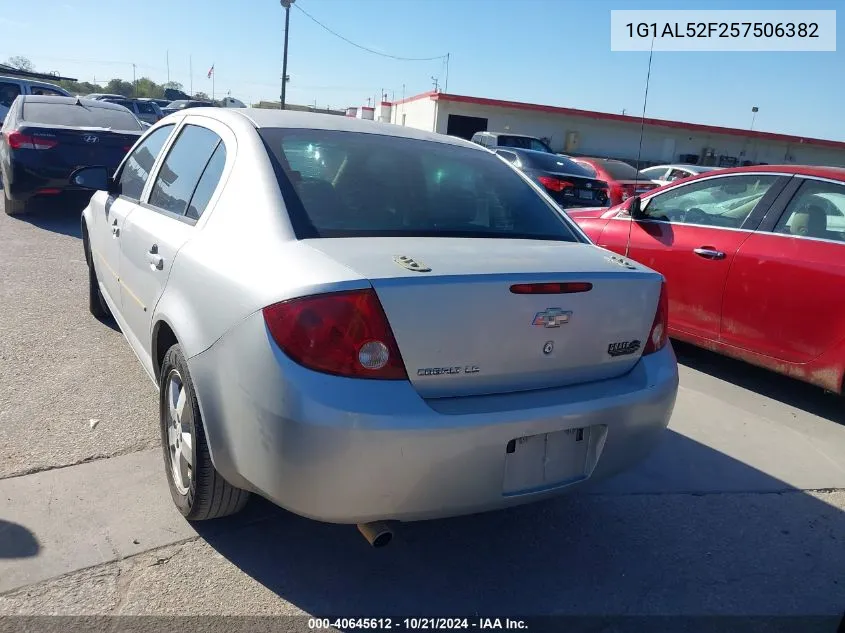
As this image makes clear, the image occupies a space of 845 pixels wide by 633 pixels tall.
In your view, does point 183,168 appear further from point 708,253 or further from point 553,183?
point 553,183

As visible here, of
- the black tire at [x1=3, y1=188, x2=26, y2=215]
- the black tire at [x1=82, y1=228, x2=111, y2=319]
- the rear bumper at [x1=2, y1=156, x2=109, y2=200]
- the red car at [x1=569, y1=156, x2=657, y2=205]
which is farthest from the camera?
the red car at [x1=569, y1=156, x2=657, y2=205]

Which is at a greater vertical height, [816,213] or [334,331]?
[816,213]

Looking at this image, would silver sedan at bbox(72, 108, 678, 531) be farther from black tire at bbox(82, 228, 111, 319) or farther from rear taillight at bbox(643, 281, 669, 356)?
black tire at bbox(82, 228, 111, 319)

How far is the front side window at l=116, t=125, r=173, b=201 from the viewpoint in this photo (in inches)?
149

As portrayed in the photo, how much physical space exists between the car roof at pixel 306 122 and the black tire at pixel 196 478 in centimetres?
110

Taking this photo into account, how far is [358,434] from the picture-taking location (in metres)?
1.98

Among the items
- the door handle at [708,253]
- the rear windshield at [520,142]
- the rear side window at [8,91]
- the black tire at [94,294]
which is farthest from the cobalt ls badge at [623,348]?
the rear windshield at [520,142]

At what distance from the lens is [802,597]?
2.61 metres

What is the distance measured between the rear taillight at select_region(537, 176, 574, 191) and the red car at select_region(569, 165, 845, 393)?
229 inches

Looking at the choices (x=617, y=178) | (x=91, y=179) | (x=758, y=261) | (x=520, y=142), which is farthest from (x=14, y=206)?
(x=520, y=142)

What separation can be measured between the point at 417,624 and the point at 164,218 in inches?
82.4

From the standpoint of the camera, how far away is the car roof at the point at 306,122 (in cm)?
305

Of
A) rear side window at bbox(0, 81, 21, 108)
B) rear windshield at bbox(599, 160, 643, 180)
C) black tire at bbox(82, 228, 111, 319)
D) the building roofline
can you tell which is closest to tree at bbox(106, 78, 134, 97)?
the building roofline

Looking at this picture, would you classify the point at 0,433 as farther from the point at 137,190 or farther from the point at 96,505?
the point at 137,190
